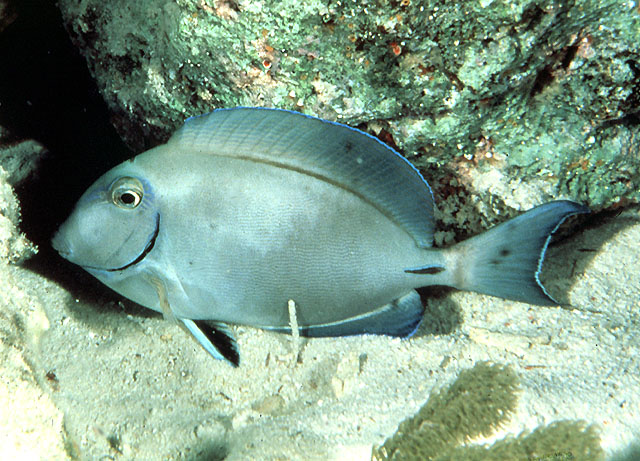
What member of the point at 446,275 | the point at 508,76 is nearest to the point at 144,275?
the point at 446,275

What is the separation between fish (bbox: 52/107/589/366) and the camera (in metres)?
1.95

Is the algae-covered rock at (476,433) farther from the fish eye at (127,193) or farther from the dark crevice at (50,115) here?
the dark crevice at (50,115)

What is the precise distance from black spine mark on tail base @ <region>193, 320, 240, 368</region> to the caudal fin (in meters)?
1.19

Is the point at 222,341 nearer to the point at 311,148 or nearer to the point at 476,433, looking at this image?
the point at 311,148

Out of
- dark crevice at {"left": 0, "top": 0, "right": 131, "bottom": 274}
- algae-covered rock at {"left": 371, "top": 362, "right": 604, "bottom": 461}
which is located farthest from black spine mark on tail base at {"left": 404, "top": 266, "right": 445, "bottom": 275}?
dark crevice at {"left": 0, "top": 0, "right": 131, "bottom": 274}

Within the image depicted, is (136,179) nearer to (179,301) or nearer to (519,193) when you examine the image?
(179,301)

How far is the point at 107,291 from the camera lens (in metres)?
2.92

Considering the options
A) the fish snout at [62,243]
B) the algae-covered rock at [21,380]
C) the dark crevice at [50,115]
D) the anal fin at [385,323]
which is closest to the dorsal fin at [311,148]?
the anal fin at [385,323]

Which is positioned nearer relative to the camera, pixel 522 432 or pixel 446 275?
pixel 522 432

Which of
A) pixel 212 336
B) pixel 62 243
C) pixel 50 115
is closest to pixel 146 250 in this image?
pixel 62 243

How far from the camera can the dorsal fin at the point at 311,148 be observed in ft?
6.44

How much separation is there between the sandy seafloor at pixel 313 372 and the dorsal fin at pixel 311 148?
943 millimetres

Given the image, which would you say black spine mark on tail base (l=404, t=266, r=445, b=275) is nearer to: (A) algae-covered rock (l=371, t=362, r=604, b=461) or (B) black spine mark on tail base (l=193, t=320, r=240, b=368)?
(A) algae-covered rock (l=371, t=362, r=604, b=461)

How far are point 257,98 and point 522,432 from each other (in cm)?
197
